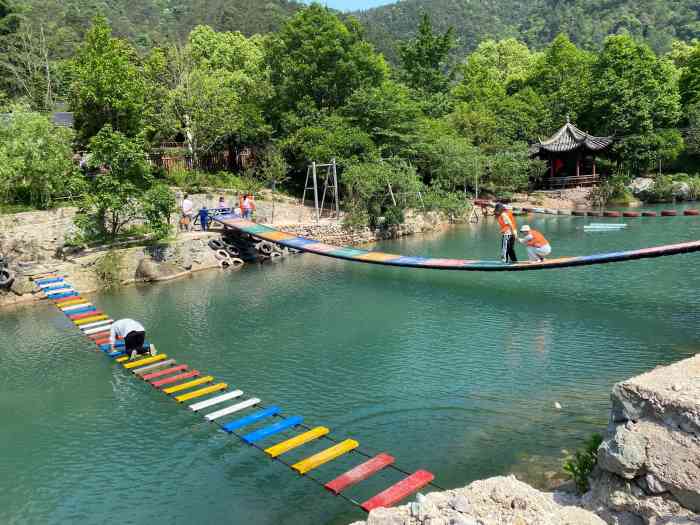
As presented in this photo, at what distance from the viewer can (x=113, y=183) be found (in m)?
16.1

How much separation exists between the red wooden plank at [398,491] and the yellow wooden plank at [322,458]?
28.3 inches

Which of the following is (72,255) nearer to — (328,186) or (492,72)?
(328,186)

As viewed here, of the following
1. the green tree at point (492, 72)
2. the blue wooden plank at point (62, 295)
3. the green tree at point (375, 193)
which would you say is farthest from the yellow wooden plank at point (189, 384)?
the green tree at point (492, 72)

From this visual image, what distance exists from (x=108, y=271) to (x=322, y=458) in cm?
1143

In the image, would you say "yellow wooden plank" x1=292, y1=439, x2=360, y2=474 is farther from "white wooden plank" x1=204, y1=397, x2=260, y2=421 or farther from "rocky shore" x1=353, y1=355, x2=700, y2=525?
"rocky shore" x1=353, y1=355, x2=700, y2=525

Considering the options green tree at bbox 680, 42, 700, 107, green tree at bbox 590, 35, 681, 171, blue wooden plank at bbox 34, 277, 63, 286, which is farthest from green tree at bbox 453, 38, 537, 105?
blue wooden plank at bbox 34, 277, 63, 286

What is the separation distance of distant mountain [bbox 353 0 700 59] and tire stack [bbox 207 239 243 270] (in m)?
50.3

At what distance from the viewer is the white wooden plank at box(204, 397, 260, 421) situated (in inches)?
287

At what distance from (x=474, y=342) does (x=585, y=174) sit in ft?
84.1

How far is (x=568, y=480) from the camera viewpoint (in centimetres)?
585

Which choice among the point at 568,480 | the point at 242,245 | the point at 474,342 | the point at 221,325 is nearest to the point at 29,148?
the point at 242,245

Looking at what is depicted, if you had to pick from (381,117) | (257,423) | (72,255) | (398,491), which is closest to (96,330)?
(257,423)

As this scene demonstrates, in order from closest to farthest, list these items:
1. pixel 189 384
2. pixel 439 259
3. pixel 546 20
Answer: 1. pixel 189 384
2. pixel 439 259
3. pixel 546 20

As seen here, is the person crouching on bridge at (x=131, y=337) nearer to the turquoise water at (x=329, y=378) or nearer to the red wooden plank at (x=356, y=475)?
the turquoise water at (x=329, y=378)
